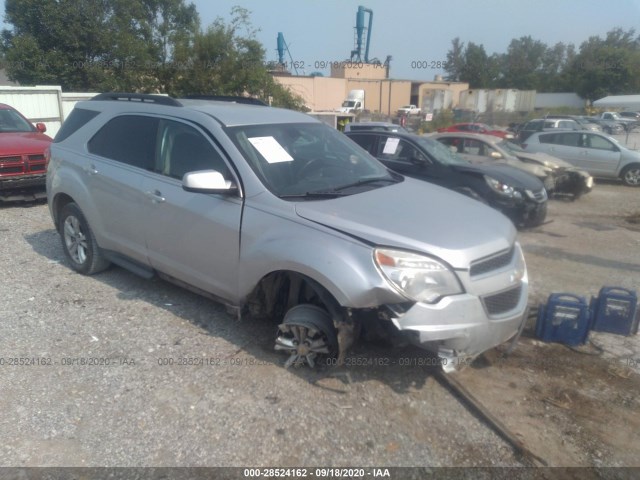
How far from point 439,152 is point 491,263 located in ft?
18.6

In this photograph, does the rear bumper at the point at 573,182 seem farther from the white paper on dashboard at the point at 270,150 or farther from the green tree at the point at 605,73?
the green tree at the point at 605,73

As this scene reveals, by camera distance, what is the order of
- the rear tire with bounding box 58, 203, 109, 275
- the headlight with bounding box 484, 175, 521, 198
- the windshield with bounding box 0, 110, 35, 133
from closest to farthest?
1. the rear tire with bounding box 58, 203, 109, 275
2. the headlight with bounding box 484, 175, 521, 198
3. the windshield with bounding box 0, 110, 35, 133

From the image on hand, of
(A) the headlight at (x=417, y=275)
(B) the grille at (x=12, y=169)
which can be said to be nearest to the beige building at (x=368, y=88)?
(B) the grille at (x=12, y=169)

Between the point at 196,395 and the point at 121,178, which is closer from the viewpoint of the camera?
the point at 196,395

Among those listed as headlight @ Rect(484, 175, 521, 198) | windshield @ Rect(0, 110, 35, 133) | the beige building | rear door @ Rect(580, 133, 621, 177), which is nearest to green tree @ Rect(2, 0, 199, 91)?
windshield @ Rect(0, 110, 35, 133)

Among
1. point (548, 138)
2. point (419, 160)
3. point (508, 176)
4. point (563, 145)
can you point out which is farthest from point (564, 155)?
point (419, 160)

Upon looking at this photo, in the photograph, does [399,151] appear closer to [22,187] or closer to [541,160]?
[541,160]

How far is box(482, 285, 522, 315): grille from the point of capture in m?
3.48

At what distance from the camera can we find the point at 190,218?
4.23 meters

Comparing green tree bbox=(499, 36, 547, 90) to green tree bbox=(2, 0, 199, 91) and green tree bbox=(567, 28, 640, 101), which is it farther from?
green tree bbox=(2, 0, 199, 91)

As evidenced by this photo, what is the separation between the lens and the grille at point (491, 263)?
11.3ft

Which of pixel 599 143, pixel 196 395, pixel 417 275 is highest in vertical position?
pixel 417 275

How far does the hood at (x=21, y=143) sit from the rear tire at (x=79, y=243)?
379 cm

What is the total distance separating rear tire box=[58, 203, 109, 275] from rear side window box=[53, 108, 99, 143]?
0.75 metres
